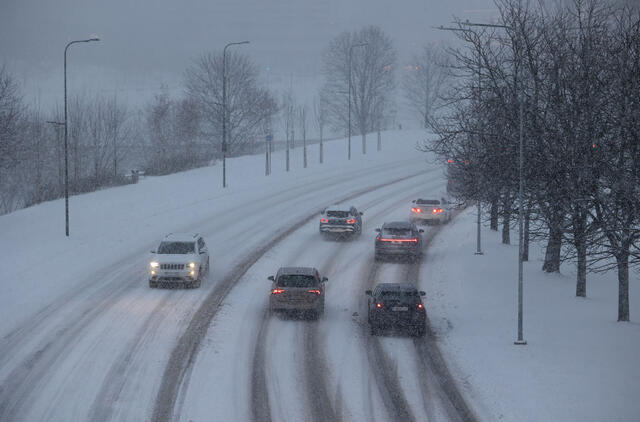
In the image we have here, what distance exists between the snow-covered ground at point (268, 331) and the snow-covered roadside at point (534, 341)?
0.07 meters

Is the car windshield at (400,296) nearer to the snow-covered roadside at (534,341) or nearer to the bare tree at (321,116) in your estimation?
the snow-covered roadside at (534,341)

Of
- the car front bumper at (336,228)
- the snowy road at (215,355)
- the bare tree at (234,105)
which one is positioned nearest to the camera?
the snowy road at (215,355)

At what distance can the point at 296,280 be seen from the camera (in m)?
24.3

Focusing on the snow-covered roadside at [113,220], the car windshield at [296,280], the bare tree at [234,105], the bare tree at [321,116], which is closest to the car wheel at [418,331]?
the car windshield at [296,280]

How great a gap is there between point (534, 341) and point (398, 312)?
4.22 metres

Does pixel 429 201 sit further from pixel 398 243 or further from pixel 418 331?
pixel 418 331

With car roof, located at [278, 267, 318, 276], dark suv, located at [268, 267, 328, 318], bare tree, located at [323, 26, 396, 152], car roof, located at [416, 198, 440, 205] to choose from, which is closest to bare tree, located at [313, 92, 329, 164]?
bare tree, located at [323, 26, 396, 152]

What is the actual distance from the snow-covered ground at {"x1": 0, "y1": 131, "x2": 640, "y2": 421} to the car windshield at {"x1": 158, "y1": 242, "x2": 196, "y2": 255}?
155 cm

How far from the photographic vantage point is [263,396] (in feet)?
A: 58.0

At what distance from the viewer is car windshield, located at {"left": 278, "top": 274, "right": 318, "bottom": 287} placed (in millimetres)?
24188

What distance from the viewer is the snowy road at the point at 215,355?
55.6ft

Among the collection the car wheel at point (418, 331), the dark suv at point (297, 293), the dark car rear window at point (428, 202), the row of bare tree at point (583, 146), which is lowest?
the car wheel at point (418, 331)

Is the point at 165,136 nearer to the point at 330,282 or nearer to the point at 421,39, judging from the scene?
the point at 330,282

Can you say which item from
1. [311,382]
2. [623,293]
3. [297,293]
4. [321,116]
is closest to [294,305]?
[297,293]
